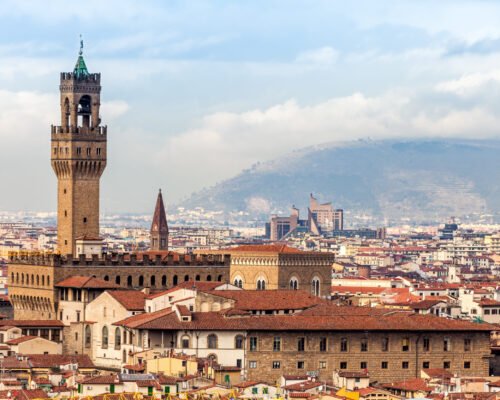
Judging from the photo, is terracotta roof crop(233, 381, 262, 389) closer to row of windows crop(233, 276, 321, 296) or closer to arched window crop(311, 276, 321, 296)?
row of windows crop(233, 276, 321, 296)

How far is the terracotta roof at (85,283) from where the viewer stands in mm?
84250

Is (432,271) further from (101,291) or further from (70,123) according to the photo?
(101,291)

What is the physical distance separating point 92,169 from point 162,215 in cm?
2760

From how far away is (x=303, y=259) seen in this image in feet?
328

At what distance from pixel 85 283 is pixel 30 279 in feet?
19.5

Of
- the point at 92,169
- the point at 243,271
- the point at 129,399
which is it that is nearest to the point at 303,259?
the point at 243,271

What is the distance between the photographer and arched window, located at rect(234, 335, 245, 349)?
2827 inches

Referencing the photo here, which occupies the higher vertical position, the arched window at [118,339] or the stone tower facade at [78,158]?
the stone tower facade at [78,158]

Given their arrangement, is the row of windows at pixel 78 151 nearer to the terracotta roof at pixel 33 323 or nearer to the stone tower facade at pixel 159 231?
the terracotta roof at pixel 33 323

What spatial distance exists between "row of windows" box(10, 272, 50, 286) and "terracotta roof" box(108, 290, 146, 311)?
6503 mm

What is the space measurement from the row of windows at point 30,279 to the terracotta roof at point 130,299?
256 inches

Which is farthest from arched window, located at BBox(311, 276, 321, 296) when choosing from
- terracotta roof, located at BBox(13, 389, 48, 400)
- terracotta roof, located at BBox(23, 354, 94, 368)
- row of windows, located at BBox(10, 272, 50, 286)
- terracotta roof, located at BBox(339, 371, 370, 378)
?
terracotta roof, located at BBox(13, 389, 48, 400)

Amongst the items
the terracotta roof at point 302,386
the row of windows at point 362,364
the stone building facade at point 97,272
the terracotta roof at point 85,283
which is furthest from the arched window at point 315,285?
the terracotta roof at point 302,386

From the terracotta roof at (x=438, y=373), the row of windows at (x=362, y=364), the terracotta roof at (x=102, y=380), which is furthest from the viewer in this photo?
the row of windows at (x=362, y=364)
